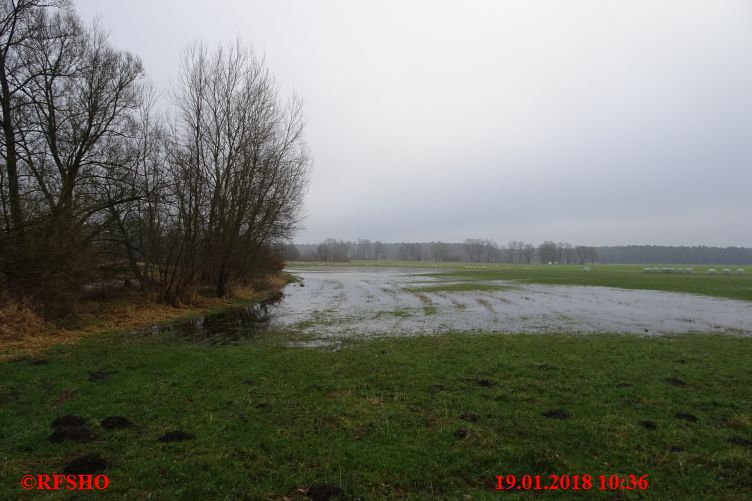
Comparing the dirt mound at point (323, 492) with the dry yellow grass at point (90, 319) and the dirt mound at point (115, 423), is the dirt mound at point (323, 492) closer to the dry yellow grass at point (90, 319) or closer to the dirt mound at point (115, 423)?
the dirt mound at point (115, 423)

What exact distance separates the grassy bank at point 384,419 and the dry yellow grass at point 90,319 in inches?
58.2

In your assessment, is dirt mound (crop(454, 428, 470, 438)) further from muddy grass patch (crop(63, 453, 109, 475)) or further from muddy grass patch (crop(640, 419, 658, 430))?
muddy grass patch (crop(63, 453, 109, 475))

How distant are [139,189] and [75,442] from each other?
1740 centimetres

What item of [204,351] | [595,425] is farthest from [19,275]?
[595,425]

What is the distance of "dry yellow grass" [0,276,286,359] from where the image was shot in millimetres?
11719

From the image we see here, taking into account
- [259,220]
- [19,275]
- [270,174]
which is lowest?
[19,275]

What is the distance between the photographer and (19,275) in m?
13.1

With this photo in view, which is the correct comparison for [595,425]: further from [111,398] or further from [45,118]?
[45,118]

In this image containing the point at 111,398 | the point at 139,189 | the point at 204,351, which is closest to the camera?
the point at 111,398

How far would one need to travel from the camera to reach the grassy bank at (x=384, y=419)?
4.45m

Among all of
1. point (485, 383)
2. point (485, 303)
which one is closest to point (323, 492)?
point (485, 383)

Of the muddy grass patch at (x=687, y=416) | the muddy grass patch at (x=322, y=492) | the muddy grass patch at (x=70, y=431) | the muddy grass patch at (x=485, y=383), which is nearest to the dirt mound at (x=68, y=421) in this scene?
the muddy grass patch at (x=70, y=431)

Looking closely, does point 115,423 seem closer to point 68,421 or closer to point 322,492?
point 68,421

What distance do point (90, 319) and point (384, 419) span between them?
1492 cm
